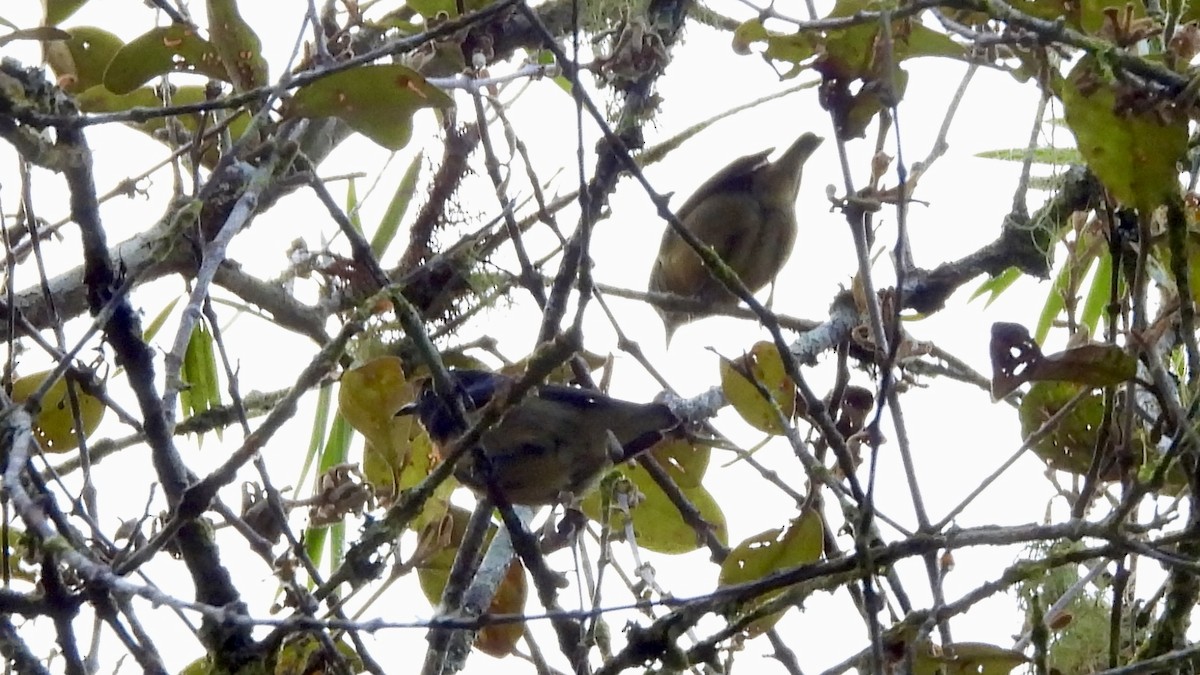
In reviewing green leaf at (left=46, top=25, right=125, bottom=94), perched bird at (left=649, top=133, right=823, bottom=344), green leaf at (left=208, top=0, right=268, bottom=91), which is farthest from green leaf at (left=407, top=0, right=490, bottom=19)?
perched bird at (left=649, top=133, right=823, bottom=344)

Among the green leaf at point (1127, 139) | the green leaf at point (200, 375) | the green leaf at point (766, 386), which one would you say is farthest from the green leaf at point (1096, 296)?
the green leaf at point (200, 375)

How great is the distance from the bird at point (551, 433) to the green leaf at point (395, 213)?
0.45m

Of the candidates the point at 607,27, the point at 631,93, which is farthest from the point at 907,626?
the point at 607,27

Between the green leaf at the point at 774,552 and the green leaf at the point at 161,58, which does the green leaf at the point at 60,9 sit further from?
the green leaf at the point at 774,552

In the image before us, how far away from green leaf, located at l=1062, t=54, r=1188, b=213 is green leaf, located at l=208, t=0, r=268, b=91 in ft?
4.12

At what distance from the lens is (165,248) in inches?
76.7

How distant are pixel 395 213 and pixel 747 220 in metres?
1.72

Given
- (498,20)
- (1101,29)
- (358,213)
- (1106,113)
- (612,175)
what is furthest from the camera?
(358,213)

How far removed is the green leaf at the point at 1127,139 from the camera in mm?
1575

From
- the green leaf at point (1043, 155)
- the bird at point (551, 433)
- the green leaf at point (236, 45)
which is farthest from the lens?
the bird at point (551, 433)

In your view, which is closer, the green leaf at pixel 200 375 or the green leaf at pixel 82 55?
the green leaf at pixel 82 55

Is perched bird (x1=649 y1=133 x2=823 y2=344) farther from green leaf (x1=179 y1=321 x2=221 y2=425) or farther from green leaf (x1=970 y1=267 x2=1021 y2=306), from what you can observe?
green leaf (x1=179 y1=321 x2=221 y2=425)

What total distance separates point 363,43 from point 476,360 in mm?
942

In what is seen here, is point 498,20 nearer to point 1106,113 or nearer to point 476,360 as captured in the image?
point 476,360
